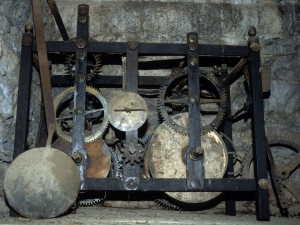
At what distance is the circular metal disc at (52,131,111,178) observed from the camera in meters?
2.45

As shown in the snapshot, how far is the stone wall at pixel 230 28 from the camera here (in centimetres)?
312

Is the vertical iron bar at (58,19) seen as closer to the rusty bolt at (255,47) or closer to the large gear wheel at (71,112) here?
the large gear wheel at (71,112)

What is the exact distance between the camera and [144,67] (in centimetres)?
313

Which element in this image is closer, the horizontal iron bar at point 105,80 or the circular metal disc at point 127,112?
the circular metal disc at point 127,112

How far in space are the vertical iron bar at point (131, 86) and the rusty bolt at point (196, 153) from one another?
31cm

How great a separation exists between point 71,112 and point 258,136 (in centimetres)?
125

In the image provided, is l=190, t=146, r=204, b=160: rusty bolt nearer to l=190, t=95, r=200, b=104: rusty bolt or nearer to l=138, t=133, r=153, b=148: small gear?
l=190, t=95, r=200, b=104: rusty bolt

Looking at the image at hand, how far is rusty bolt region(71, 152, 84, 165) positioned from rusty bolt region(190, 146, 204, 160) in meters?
0.61

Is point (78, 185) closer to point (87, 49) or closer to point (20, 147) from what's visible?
point (20, 147)

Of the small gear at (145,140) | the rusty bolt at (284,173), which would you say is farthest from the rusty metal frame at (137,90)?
the rusty bolt at (284,173)

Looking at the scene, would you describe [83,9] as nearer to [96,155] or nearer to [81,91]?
[81,91]

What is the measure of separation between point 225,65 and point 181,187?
1037 mm

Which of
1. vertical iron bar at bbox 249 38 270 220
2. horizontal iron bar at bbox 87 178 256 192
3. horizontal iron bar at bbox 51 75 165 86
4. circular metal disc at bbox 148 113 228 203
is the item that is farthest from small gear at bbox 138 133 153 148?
vertical iron bar at bbox 249 38 270 220

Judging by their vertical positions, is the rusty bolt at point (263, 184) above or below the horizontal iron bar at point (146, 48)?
below
